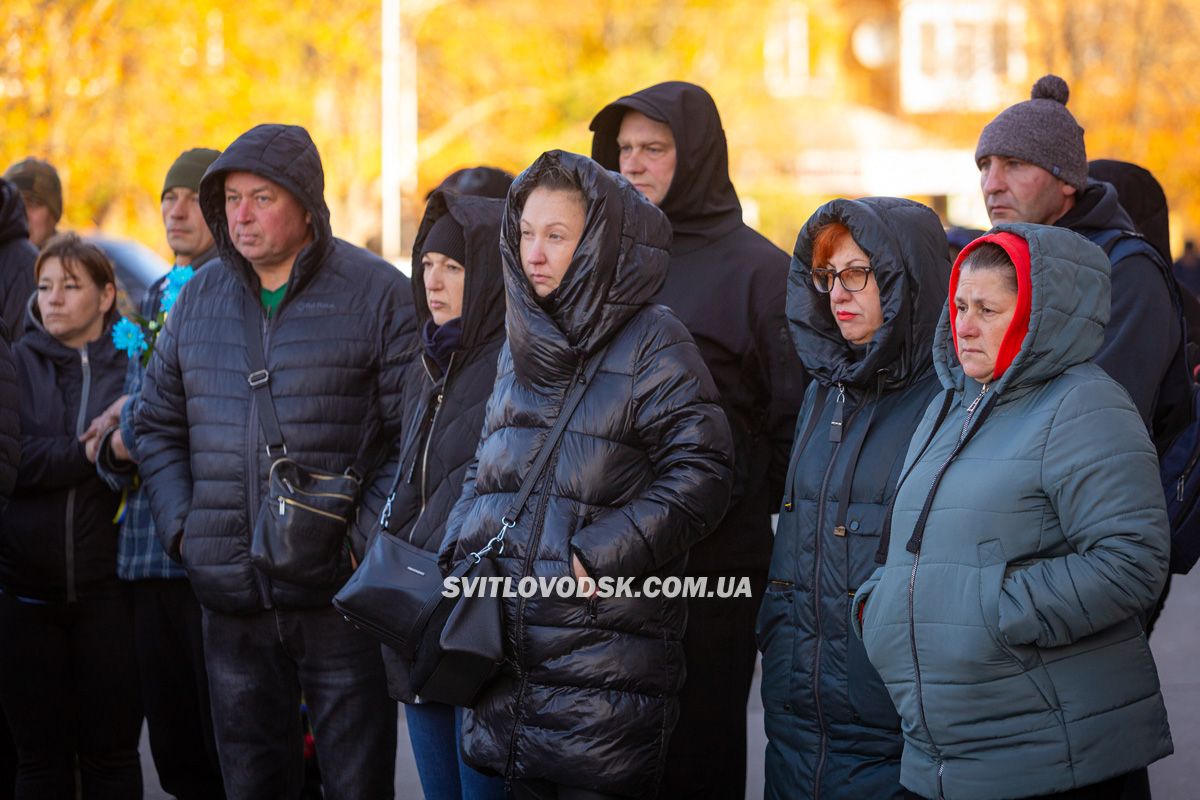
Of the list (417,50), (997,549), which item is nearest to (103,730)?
(997,549)

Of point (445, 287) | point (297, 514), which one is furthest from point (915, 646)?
point (297, 514)

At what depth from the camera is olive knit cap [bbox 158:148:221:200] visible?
6.27m

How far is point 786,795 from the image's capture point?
4086 millimetres

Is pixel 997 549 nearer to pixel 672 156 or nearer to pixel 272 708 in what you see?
pixel 672 156

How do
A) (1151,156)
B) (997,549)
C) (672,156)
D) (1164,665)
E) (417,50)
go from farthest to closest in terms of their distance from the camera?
(417,50)
(1151,156)
(1164,665)
(672,156)
(997,549)

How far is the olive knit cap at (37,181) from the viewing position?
7.40 m

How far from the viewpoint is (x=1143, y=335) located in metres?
4.33

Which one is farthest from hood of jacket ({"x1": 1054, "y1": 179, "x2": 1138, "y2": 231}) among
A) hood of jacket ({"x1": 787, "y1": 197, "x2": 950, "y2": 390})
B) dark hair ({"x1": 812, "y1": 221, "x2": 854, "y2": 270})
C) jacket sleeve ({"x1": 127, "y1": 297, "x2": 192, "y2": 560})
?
jacket sleeve ({"x1": 127, "y1": 297, "x2": 192, "y2": 560})

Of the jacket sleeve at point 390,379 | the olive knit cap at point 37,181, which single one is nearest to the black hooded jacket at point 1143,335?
the jacket sleeve at point 390,379

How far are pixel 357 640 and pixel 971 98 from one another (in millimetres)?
31352

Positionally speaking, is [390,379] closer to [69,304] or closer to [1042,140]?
[69,304]

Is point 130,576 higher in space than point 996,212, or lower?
lower

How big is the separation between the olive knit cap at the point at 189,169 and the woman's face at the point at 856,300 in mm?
3028

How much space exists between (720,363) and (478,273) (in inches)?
31.7
